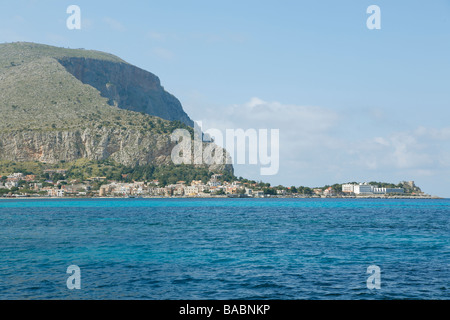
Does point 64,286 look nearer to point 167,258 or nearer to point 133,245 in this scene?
point 167,258

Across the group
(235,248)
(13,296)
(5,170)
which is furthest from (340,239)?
(5,170)

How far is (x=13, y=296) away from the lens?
19500 mm

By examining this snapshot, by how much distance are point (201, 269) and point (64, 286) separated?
7.76m

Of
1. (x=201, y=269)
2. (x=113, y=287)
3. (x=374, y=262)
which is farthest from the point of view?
(x=374, y=262)

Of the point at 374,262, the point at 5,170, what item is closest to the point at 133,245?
the point at 374,262

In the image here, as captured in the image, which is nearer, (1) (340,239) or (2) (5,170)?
(1) (340,239)
